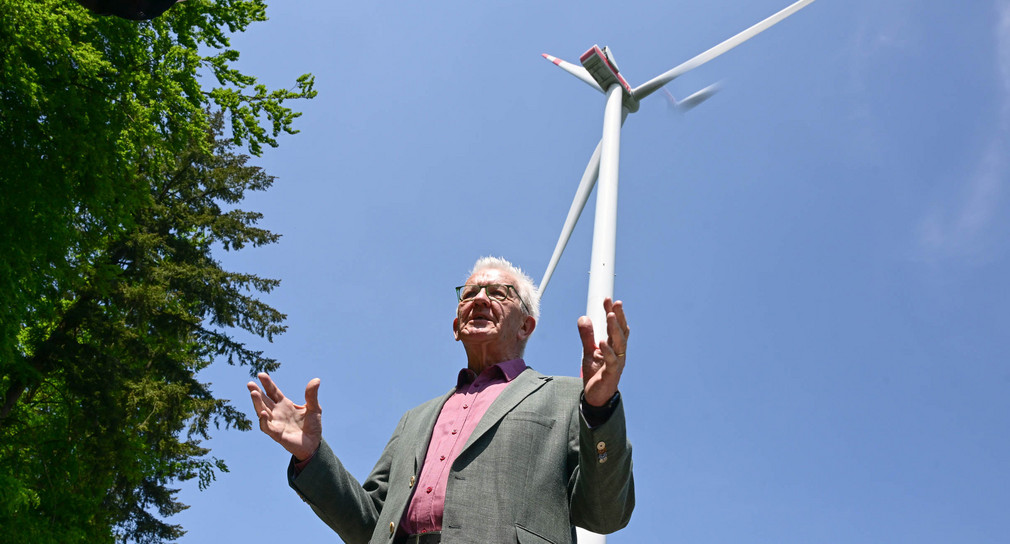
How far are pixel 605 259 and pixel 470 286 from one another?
20.5 feet

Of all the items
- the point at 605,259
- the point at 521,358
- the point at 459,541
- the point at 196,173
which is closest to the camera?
the point at 459,541

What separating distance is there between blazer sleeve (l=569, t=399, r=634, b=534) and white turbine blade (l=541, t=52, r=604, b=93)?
13.1 m

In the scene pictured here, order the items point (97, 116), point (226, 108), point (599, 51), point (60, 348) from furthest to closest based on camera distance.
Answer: point (599, 51) < point (60, 348) < point (226, 108) < point (97, 116)

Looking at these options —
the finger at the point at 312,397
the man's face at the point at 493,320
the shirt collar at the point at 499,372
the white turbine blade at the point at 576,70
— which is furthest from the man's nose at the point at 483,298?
the white turbine blade at the point at 576,70

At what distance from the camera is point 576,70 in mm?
16516

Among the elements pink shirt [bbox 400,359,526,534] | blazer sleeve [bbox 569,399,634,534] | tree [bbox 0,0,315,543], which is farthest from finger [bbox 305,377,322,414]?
tree [bbox 0,0,315,543]

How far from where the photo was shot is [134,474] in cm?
1459

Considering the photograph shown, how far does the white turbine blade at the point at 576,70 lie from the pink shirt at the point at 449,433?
1247 cm

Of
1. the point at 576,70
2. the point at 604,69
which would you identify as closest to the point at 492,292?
the point at 604,69

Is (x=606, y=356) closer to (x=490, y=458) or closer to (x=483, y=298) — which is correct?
(x=490, y=458)

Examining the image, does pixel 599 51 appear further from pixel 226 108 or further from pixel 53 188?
pixel 53 188

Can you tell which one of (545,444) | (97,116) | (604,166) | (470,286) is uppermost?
(604,166)

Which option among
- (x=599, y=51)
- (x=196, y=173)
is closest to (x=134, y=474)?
(x=196, y=173)

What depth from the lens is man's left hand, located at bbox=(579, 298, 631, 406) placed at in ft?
8.52
